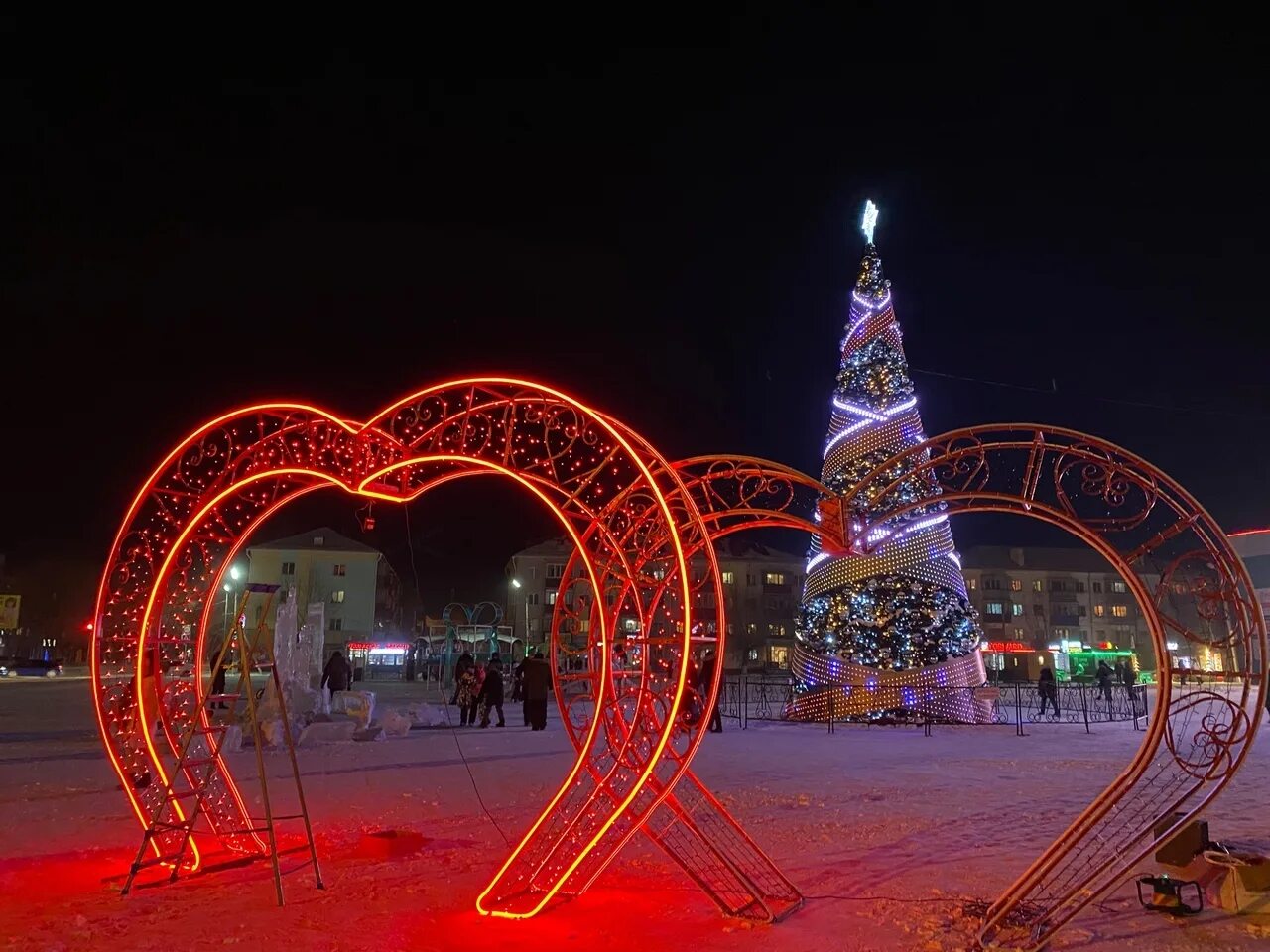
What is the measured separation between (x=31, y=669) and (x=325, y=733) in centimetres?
4140

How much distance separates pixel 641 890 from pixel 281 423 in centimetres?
470

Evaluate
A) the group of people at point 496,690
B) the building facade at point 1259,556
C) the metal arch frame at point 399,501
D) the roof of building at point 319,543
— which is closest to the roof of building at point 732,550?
the roof of building at point 319,543

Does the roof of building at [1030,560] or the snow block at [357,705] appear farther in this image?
the roof of building at [1030,560]

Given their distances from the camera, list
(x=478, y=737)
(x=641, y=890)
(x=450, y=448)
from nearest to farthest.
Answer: (x=641, y=890)
(x=450, y=448)
(x=478, y=737)

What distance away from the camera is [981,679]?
2017 cm

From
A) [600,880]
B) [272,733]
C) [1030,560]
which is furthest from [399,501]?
[1030,560]

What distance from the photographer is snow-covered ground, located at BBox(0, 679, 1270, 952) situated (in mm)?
5320

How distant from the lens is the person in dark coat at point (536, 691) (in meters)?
17.4

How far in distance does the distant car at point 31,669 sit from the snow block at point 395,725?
39.5 meters

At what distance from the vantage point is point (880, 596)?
19.2m

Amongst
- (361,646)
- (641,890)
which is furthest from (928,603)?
(361,646)

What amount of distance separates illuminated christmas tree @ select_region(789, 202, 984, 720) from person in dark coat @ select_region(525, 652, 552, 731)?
6.13m

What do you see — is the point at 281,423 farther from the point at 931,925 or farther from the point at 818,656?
the point at 818,656

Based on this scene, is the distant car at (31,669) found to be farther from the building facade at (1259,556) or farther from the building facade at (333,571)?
the building facade at (1259,556)
